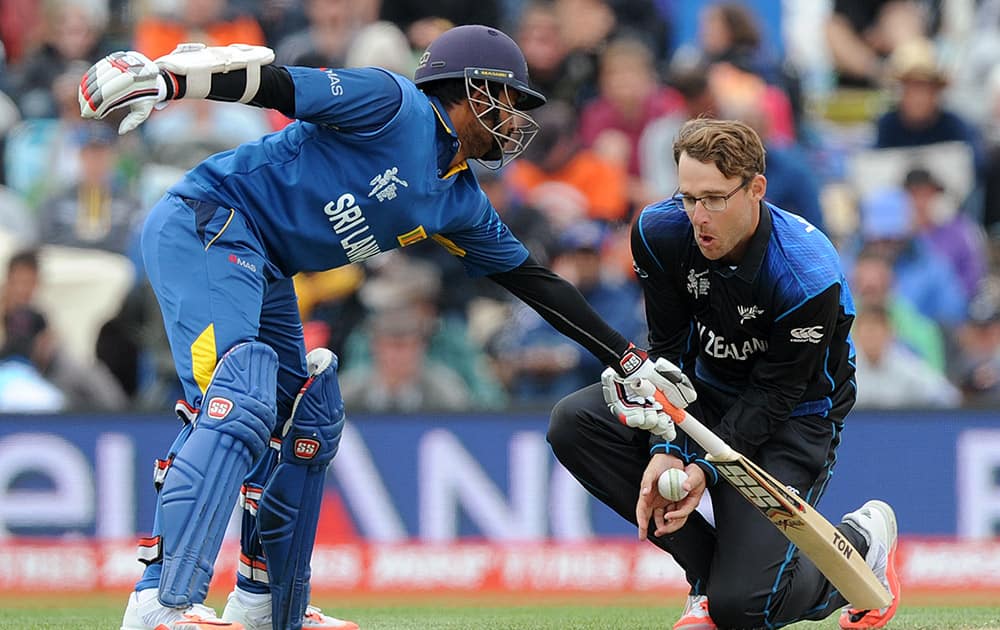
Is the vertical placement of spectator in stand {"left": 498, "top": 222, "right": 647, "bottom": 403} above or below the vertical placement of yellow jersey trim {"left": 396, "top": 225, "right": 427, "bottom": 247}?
below

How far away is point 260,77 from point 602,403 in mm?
1718

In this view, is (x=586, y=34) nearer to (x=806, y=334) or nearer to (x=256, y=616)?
(x=806, y=334)

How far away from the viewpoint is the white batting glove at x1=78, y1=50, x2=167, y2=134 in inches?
168

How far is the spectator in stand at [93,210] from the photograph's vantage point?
31.9 ft

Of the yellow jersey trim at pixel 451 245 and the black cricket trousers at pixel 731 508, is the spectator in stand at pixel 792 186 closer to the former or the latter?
the black cricket trousers at pixel 731 508

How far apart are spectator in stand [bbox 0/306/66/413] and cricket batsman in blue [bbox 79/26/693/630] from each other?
4025 mm

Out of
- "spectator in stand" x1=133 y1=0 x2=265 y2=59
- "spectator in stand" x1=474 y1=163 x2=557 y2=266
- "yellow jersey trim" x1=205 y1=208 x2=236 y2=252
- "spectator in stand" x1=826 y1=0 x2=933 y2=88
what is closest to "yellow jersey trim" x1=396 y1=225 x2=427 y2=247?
"yellow jersey trim" x1=205 y1=208 x2=236 y2=252

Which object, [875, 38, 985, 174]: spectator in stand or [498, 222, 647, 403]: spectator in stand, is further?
[875, 38, 985, 174]: spectator in stand

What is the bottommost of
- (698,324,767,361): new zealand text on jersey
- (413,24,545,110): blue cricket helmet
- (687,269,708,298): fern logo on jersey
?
(698,324,767,361): new zealand text on jersey

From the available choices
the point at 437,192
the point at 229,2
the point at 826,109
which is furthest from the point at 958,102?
the point at 437,192

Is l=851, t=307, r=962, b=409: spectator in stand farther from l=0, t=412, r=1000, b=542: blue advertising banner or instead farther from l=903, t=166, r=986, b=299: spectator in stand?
l=903, t=166, r=986, b=299: spectator in stand

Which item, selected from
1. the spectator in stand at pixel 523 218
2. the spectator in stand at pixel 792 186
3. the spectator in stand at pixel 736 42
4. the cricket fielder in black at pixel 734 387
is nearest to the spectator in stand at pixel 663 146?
the spectator in stand at pixel 736 42

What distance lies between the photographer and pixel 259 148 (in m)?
4.93

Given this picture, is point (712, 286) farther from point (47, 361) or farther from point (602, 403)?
point (47, 361)
